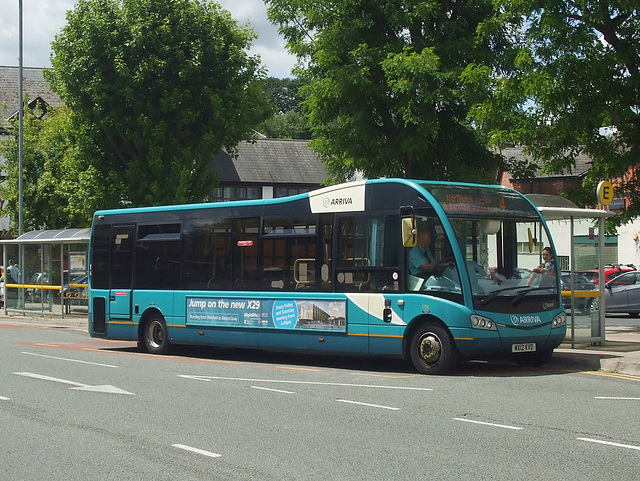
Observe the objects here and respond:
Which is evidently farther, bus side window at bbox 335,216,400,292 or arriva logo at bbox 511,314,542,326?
bus side window at bbox 335,216,400,292

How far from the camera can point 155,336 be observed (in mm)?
17875

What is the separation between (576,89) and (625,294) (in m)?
13.8

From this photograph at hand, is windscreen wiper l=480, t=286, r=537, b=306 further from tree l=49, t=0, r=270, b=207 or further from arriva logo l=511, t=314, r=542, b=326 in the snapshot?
tree l=49, t=0, r=270, b=207

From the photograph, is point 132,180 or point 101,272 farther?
point 132,180

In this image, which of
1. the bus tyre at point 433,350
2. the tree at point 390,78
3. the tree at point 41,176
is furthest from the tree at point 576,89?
the tree at point 41,176

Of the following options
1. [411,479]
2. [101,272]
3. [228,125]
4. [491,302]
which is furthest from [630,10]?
[228,125]

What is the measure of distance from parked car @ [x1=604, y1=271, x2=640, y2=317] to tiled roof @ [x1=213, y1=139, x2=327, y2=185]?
124 ft

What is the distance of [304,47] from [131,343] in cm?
882

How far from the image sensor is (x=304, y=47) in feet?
77.1

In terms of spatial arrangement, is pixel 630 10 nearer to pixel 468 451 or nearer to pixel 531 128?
pixel 531 128

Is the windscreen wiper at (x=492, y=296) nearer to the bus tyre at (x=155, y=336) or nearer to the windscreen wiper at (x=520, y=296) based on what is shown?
the windscreen wiper at (x=520, y=296)

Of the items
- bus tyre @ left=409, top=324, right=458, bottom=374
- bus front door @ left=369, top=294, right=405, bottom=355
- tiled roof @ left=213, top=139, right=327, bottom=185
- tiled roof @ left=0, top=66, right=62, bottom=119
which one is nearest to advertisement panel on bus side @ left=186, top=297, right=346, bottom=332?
bus front door @ left=369, top=294, right=405, bottom=355

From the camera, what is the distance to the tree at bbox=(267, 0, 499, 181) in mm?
21562

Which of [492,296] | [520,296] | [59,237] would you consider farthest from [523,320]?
[59,237]
